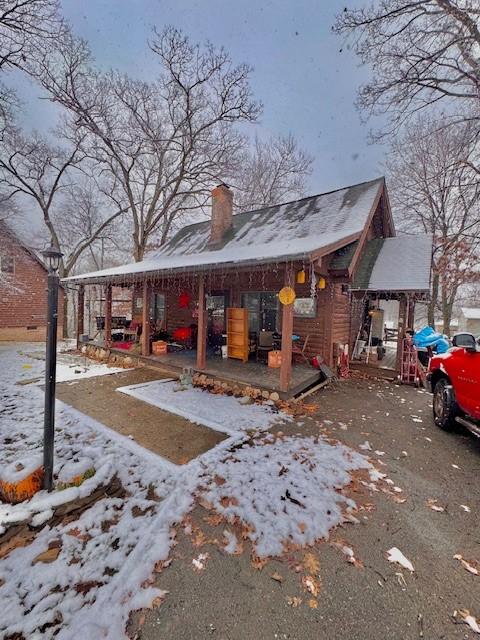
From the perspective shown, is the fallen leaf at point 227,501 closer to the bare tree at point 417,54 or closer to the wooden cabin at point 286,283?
the wooden cabin at point 286,283

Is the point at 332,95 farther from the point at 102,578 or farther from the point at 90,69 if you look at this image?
the point at 102,578

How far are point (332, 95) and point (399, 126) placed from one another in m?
3.60

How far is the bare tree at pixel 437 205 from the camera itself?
48.3 ft

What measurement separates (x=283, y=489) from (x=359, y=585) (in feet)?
3.61

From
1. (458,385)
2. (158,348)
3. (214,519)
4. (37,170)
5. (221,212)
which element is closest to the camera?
(214,519)

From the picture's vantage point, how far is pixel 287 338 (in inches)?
225

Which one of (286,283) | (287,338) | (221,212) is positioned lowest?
(287,338)

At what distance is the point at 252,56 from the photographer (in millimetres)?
13336

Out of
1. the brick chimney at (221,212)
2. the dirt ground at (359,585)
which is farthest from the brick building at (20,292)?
the dirt ground at (359,585)

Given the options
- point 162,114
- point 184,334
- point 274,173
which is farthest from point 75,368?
point 274,173

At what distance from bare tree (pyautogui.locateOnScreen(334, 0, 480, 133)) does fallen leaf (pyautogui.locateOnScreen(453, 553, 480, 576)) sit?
456 inches

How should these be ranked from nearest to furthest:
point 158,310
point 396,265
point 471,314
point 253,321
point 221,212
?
point 396,265, point 253,321, point 221,212, point 158,310, point 471,314

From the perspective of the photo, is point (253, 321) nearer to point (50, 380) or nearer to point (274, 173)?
point (50, 380)

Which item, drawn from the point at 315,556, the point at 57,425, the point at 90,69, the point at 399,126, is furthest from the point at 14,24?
the point at 315,556
